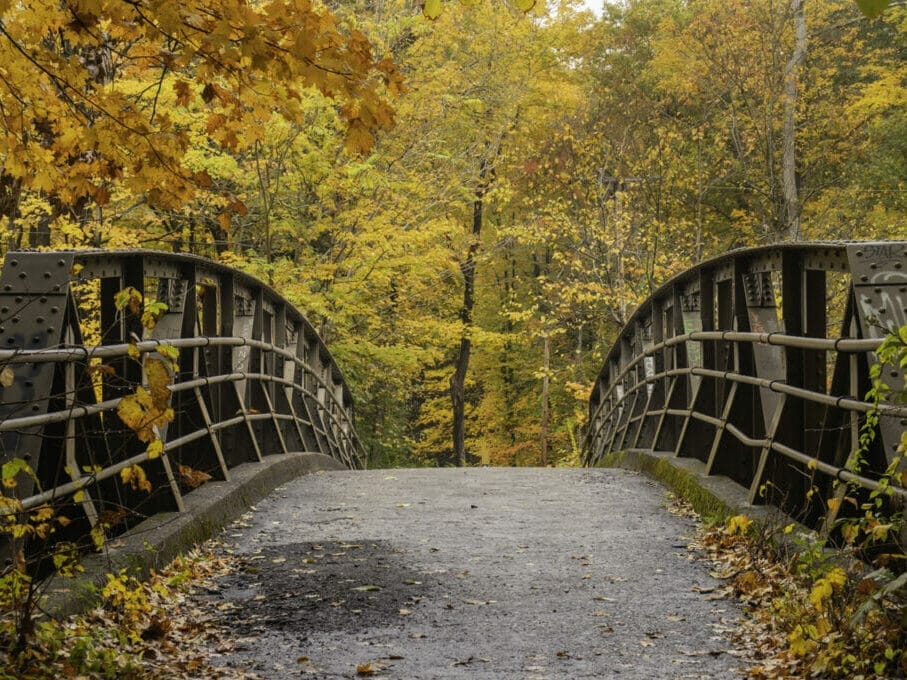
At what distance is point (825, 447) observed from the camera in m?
5.55

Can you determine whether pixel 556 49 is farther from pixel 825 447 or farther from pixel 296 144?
pixel 825 447

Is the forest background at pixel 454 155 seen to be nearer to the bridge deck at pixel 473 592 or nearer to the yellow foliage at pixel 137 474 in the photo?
the yellow foliage at pixel 137 474

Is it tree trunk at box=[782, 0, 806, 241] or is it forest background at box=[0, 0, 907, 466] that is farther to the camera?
tree trunk at box=[782, 0, 806, 241]

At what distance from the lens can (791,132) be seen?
2106 centimetres

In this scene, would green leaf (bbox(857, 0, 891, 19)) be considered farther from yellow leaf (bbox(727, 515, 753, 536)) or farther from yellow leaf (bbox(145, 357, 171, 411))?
yellow leaf (bbox(727, 515, 753, 536))

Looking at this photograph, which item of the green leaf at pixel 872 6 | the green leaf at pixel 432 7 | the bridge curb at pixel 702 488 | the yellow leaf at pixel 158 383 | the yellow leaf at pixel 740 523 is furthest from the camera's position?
the bridge curb at pixel 702 488

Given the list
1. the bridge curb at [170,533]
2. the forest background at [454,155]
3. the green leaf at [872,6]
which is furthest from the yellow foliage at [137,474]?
the green leaf at [872,6]

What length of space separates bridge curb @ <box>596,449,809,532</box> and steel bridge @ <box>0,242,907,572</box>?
11 cm

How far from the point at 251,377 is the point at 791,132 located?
15589mm

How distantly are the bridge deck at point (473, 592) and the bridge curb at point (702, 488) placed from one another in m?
0.26

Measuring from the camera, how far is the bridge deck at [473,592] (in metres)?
4.50

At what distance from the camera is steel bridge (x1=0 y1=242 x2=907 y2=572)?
4582mm

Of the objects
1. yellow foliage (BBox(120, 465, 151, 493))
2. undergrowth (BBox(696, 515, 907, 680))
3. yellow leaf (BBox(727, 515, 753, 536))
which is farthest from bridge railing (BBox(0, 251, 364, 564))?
yellow leaf (BBox(727, 515, 753, 536))

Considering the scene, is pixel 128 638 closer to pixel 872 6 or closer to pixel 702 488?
pixel 872 6
